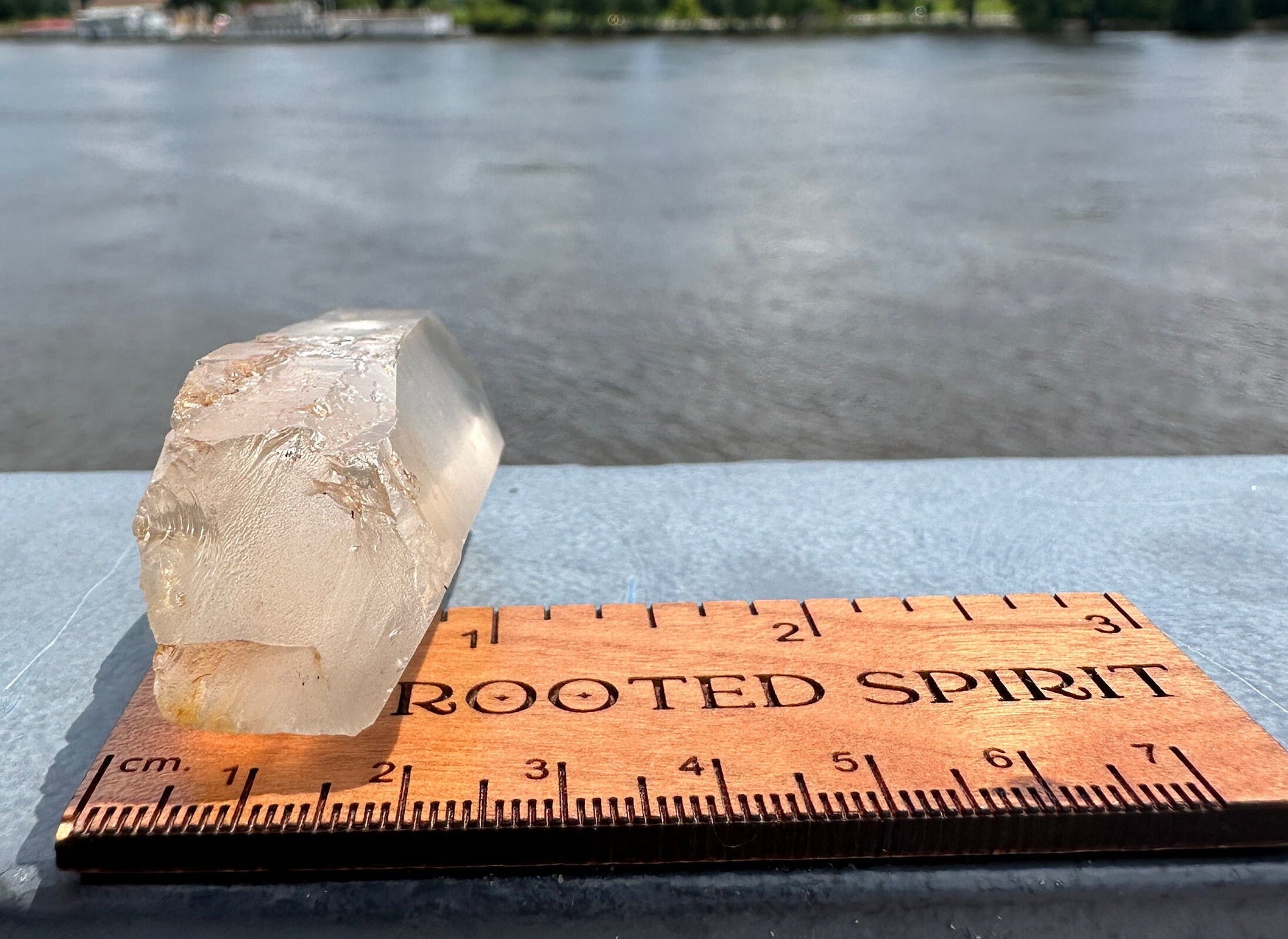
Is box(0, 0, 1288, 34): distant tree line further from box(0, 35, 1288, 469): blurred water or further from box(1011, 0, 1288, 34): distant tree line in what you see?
box(0, 35, 1288, 469): blurred water

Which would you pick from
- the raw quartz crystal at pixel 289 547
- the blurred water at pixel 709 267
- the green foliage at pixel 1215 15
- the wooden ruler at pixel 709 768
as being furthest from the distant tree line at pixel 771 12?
the raw quartz crystal at pixel 289 547

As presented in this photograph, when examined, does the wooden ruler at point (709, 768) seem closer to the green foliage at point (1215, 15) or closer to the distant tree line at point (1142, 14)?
the green foliage at point (1215, 15)

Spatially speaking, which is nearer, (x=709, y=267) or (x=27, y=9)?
(x=709, y=267)

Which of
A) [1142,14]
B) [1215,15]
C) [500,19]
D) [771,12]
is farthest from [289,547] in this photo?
[500,19]

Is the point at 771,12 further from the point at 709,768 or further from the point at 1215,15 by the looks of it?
the point at 709,768

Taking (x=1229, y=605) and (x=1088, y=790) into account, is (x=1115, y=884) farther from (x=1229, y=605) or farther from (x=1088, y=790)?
(x=1229, y=605)
